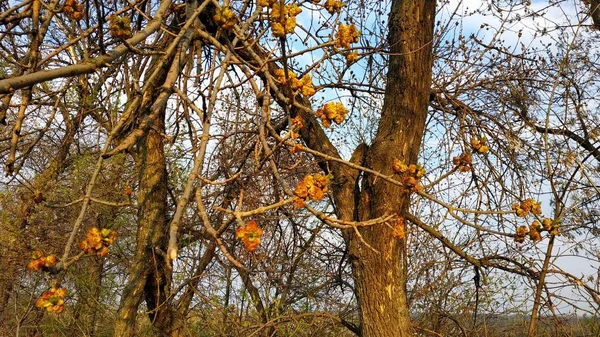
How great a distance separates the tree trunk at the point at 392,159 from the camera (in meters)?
2.83

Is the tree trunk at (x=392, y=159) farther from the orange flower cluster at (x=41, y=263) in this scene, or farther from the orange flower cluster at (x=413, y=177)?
the orange flower cluster at (x=41, y=263)

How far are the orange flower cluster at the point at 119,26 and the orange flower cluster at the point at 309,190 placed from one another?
2.04ft

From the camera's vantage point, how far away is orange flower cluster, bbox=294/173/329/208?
4.77 feet

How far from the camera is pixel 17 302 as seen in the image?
226 inches

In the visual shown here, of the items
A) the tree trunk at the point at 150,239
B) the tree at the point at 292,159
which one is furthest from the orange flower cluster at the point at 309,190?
the tree trunk at the point at 150,239

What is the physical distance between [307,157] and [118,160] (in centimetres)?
202

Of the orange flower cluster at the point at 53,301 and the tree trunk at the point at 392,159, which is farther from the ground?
the tree trunk at the point at 392,159

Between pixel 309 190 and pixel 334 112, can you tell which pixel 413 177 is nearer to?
pixel 334 112

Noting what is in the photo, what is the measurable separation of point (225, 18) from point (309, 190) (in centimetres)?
61

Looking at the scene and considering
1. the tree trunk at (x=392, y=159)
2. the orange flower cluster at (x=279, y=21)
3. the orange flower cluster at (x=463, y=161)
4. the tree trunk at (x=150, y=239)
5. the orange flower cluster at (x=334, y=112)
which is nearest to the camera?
the orange flower cluster at (x=279, y=21)

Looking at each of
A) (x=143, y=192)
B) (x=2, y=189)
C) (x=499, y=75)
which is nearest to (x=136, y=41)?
(x=143, y=192)

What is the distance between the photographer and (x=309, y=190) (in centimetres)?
147

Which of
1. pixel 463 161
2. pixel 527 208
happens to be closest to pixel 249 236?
pixel 463 161

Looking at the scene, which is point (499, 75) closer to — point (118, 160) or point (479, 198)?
point (479, 198)
